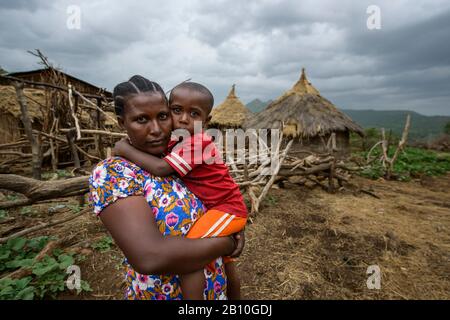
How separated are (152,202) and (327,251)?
3328 mm

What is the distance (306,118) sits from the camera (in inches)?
503

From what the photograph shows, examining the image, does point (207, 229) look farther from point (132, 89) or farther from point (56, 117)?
point (56, 117)

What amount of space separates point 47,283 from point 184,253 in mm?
2426

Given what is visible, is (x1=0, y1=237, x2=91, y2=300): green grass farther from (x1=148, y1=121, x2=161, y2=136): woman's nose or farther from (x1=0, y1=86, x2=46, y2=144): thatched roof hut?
(x1=0, y1=86, x2=46, y2=144): thatched roof hut

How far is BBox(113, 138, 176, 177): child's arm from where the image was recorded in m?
1.13

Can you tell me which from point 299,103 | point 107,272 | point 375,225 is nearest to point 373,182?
point 375,225

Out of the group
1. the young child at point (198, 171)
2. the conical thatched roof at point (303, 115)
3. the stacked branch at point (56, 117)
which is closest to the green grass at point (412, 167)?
the conical thatched roof at point (303, 115)

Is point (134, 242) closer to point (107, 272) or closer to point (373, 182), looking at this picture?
point (107, 272)

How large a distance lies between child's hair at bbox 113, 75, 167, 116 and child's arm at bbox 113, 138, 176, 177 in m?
0.18

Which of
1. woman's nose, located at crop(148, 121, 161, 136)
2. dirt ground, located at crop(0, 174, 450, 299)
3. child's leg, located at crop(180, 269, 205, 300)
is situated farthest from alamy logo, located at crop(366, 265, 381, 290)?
woman's nose, located at crop(148, 121, 161, 136)

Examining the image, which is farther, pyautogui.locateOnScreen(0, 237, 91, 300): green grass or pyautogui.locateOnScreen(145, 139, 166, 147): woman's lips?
pyautogui.locateOnScreen(0, 237, 91, 300): green grass

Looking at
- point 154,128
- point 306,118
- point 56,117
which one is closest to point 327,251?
point 154,128
